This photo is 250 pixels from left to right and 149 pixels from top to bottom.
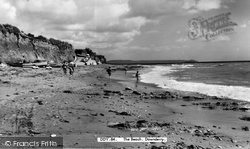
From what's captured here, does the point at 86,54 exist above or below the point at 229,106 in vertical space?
above

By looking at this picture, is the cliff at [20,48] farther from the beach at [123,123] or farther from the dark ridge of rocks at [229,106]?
the dark ridge of rocks at [229,106]

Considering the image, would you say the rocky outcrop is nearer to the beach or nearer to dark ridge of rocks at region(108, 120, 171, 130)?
the beach

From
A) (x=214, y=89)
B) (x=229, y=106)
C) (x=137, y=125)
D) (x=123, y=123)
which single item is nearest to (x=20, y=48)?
(x=214, y=89)

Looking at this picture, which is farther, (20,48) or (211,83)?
(20,48)

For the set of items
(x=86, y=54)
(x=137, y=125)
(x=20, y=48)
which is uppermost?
(x=20, y=48)

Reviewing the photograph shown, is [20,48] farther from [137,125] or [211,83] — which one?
[137,125]

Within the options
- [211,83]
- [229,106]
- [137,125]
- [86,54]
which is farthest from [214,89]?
[86,54]

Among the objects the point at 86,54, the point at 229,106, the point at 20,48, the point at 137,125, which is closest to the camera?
the point at 137,125

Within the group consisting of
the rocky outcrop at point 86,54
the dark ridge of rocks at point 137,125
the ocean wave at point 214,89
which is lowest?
the ocean wave at point 214,89

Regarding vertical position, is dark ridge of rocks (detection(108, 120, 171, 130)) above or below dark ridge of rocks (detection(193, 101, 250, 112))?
above

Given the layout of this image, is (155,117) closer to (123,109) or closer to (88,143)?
(123,109)

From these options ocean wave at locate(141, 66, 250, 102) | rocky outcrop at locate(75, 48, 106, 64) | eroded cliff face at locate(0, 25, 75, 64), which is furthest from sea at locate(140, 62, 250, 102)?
rocky outcrop at locate(75, 48, 106, 64)

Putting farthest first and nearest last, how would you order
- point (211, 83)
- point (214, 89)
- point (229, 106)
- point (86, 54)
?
point (86, 54), point (211, 83), point (214, 89), point (229, 106)

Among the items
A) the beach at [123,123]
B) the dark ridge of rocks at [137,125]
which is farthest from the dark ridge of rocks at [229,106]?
the dark ridge of rocks at [137,125]
